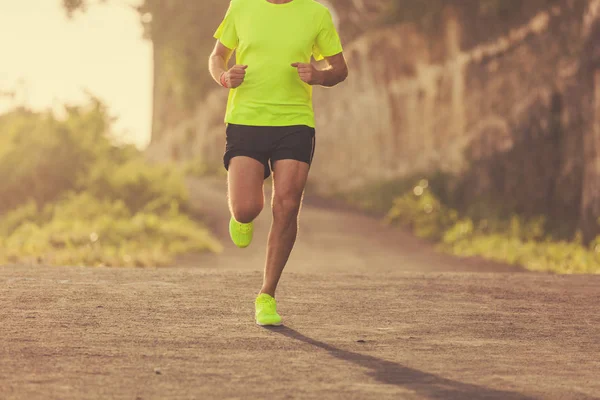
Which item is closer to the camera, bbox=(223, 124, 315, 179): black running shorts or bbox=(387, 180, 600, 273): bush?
bbox=(223, 124, 315, 179): black running shorts

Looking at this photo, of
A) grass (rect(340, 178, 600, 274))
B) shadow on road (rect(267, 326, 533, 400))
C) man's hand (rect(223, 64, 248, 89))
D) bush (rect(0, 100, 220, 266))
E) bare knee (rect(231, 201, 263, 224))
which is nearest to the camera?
shadow on road (rect(267, 326, 533, 400))

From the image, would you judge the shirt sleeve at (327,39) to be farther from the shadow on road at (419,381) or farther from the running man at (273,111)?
the shadow on road at (419,381)

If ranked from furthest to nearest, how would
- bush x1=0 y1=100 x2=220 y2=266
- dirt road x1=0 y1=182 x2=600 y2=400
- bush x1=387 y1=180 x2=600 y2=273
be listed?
bush x1=0 y1=100 x2=220 y2=266 → bush x1=387 y1=180 x2=600 y2=273 → dirt road x1=0 y1=182 x2=600 y2=400

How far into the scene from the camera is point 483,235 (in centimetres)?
1914

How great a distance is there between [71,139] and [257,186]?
59.9 ft

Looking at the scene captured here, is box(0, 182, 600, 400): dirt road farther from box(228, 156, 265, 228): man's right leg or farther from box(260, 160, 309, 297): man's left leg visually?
box(228, 156, 265, 228): man's right leg

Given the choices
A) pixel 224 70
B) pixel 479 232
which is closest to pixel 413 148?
pixel 479 232

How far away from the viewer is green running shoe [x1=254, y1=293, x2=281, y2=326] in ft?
20.7

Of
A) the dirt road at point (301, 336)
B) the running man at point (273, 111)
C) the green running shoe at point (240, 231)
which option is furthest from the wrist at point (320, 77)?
the dirt road at point (301, 336)

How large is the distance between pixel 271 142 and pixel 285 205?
0.37m

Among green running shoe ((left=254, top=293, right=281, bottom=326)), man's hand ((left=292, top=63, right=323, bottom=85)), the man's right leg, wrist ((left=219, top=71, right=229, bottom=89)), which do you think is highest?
man's hand ((left=292, top=63, right=323, bottom=85))

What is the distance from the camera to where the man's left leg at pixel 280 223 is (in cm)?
632

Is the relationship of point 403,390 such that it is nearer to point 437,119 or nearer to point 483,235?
point 483,235

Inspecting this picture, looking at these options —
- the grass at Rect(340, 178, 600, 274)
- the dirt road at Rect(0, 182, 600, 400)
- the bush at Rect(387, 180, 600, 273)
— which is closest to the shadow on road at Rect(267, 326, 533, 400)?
the dirt road at Rect(0, 182, 600, 400)
